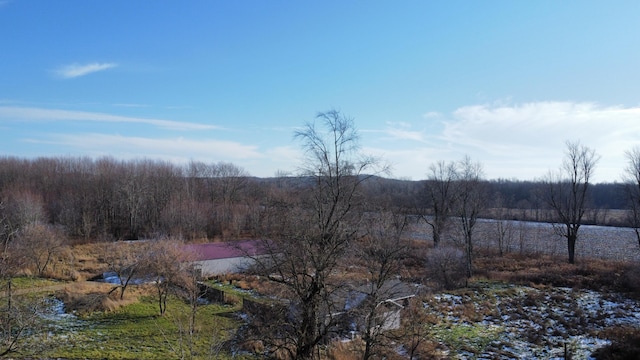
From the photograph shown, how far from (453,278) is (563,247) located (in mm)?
21885

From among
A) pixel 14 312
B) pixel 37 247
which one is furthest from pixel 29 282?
pixel 14 312

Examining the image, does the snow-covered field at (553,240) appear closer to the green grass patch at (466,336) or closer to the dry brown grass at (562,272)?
the dry brown grass at (562,272)

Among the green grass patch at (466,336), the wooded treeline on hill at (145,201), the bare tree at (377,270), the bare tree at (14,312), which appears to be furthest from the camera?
the wooded treeline on hill at (145,201)

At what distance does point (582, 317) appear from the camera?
21.0 meters

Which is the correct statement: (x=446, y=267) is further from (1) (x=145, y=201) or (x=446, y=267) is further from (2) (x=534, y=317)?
(1) (x=145, y=201)

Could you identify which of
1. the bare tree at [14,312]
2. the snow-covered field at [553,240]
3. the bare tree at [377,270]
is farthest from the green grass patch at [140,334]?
the snow-covered field at [553,240]

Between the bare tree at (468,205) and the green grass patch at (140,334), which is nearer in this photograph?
the green grass patch at (140,334)

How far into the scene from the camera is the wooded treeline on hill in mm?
47719

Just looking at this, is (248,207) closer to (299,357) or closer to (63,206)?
(63,206)

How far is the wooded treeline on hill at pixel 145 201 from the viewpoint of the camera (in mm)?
47719

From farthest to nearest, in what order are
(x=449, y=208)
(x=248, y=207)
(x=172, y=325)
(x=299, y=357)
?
(x=248, y=207) < (x=449, y=208) < (x=172, y=325) < (x=299, y=357)

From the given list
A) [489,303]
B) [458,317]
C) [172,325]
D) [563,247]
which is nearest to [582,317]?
[489,303]

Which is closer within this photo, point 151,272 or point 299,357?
point 299,357

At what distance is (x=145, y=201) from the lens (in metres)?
56.2
